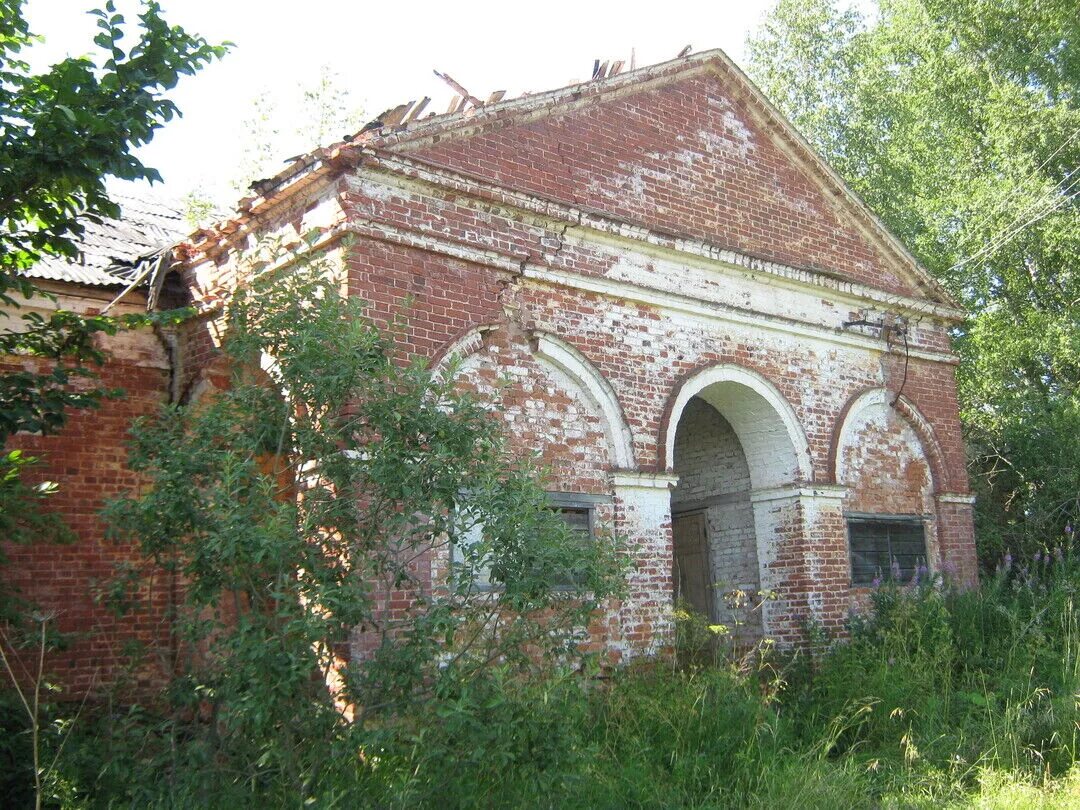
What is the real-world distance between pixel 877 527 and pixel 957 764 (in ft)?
14.7

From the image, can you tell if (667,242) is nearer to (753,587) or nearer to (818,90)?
(753,587)

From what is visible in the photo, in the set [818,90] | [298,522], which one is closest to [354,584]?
[298,522]

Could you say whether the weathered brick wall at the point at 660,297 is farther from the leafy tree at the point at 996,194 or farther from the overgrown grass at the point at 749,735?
the leafy tree at the point at 996,194

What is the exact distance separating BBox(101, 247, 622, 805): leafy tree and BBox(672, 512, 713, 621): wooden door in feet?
20.9

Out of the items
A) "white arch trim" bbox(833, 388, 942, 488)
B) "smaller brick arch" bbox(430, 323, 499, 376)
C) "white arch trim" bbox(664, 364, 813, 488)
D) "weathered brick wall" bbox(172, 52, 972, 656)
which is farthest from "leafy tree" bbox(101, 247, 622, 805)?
"white arch trim" bbox(833, 388, 942, 488)

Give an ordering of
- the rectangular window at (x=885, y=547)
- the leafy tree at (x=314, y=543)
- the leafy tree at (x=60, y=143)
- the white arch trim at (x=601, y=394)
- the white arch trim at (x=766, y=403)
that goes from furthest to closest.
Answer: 1. the rectangular window at (x=885, y=547)
2. the white arch trim at (x=766, y=403)
3. the white arch trim at (x=601, y=394)
4. the leafy tree at (x=60, y=143)
5. the leafy tree at (x=314, y=543)

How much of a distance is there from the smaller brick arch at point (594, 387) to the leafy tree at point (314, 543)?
11.0ft

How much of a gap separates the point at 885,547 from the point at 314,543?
8.47 meters

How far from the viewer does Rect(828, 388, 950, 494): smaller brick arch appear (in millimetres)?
12031

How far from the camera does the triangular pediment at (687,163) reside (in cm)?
948

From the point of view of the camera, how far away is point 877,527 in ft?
39.7

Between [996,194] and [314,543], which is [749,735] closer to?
[314,543]

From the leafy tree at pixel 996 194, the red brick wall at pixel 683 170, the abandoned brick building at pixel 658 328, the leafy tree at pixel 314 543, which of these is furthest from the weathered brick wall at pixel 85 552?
the leafy tree at pixel 996 194

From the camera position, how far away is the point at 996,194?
57.4ft
